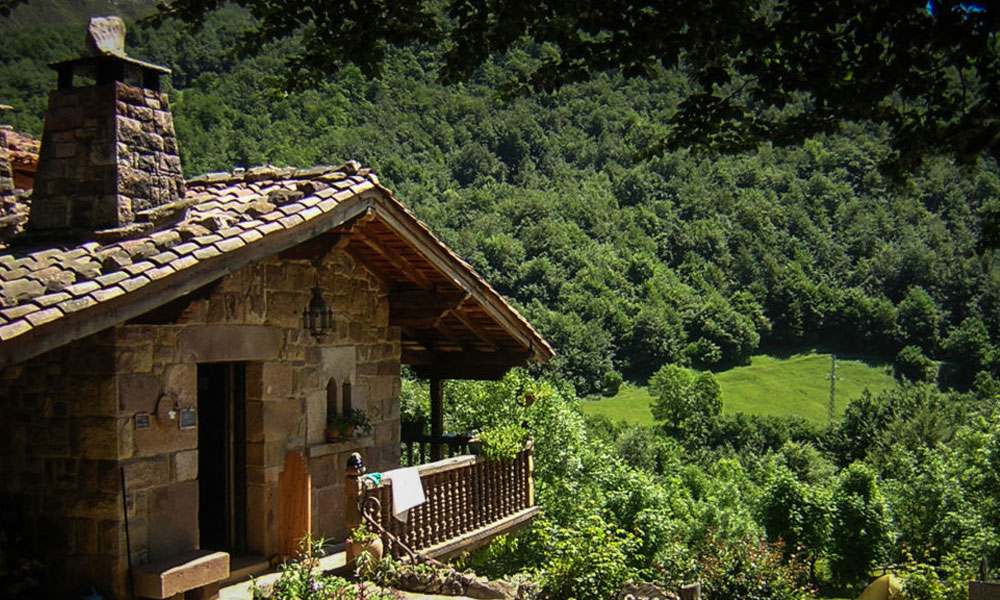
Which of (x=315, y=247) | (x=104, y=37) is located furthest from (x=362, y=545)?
(x=104, y=37)

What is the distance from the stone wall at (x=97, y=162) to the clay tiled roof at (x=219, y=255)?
0.31m

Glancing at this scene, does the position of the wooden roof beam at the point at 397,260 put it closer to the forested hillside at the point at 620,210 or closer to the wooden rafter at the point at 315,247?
the wooden rafter at the point at 315,247

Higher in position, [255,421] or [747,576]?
[255,421]

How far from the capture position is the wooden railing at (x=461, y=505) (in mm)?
7894

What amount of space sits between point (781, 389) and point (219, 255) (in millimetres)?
71253

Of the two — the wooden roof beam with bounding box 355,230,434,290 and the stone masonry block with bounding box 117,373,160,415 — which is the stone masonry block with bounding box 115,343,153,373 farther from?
the wooden roof beam with bounding box 355,230,434,290

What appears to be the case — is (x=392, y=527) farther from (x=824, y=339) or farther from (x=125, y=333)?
(x=824, y=339)

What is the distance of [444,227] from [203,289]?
205 feet

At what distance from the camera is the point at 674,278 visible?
82.9 metres

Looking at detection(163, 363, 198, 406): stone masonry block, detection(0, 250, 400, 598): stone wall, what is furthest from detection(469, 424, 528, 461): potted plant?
detection(163, 363, 198, 406): stone masonry block

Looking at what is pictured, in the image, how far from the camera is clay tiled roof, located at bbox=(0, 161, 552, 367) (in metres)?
5.23

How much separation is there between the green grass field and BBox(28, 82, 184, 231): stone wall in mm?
56007

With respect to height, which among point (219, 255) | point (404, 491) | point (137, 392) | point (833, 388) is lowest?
point (833, 388)

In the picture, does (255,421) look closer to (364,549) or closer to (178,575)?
(364,549)
